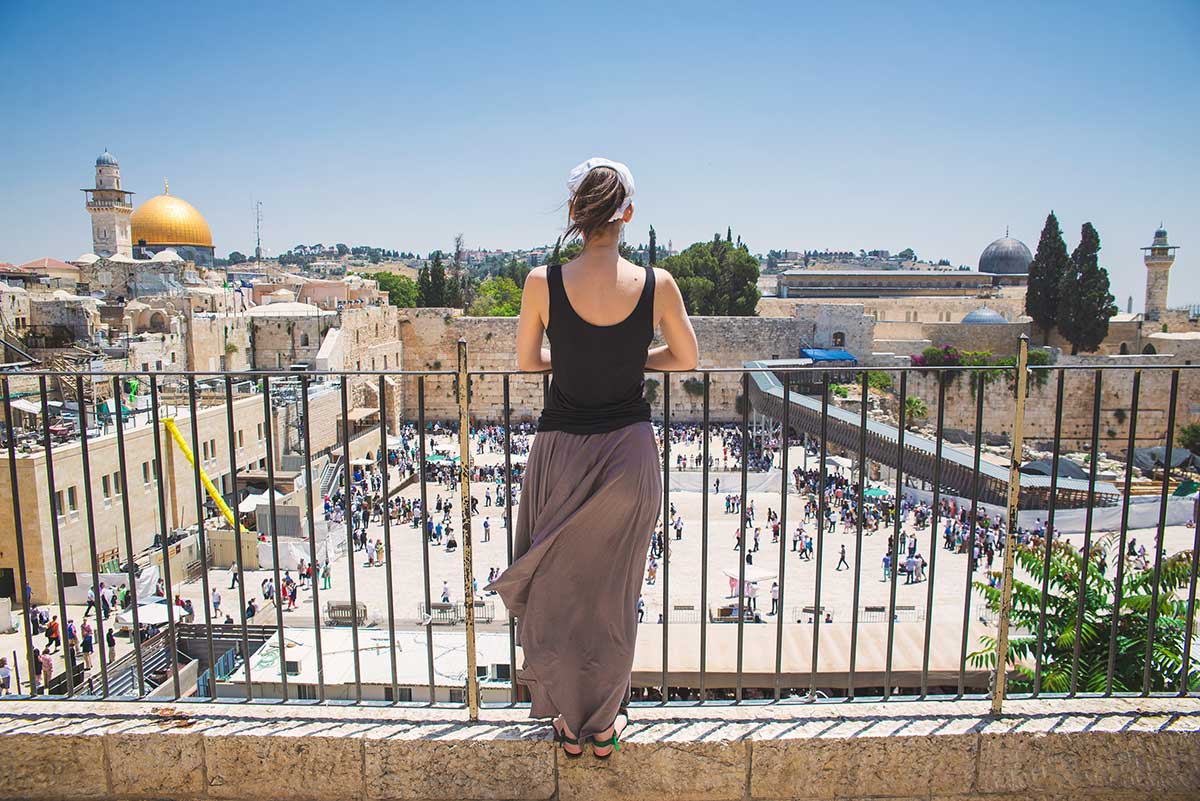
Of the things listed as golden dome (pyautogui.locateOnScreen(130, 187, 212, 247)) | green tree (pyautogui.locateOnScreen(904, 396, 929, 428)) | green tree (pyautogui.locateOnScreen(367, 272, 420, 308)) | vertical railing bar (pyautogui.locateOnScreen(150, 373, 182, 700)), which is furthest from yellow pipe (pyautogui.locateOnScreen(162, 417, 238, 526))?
green tree (pyautogui.locateOnScreen(367, 272, 420, 308))

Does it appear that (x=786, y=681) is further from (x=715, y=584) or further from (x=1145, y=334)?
(x=1145, y=334)

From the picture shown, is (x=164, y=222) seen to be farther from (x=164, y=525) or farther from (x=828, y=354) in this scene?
(x=164, y=525)

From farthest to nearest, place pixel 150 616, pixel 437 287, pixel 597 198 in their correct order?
1. pixel 437 287
2. pixel 150 616
3. pixel 597 198

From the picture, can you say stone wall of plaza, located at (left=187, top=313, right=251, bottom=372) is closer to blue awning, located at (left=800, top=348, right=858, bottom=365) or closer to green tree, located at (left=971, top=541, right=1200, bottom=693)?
blue awning, located at (left=800, top=348, right=858, bottom=365)

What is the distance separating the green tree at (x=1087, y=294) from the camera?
1189 inches

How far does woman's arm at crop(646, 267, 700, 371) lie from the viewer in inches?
68.8

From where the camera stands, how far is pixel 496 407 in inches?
1158

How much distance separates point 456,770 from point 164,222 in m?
49.8

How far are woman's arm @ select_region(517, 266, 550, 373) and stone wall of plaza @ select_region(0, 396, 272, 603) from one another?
1021cm

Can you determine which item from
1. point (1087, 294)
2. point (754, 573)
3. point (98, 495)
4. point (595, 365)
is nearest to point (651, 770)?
point (595, 365)

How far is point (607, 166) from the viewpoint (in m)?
1.72

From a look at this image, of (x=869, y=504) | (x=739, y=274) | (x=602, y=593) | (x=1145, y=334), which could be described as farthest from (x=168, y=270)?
(x=1145, y=334)

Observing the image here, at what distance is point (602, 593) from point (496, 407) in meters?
27.8

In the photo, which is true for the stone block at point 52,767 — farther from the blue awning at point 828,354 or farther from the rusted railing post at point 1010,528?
the blue awning at point 828,354
